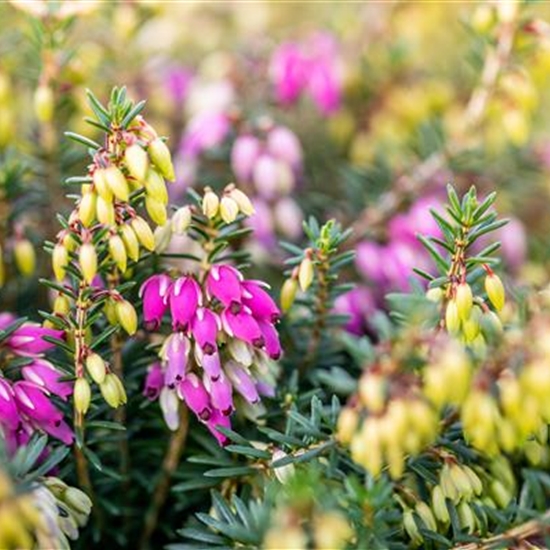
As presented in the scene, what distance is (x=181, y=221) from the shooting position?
1451 mm

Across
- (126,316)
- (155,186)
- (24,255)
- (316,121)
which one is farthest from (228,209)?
(316,121)

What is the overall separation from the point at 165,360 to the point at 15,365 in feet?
0.81

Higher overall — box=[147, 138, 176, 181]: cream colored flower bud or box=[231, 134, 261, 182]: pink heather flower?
box=[231, 134, 261, 182]: pink heather flower

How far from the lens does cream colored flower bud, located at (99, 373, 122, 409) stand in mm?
1396

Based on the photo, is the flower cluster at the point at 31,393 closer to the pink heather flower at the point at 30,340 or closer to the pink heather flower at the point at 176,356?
the pink heather flower at the point at 30,340

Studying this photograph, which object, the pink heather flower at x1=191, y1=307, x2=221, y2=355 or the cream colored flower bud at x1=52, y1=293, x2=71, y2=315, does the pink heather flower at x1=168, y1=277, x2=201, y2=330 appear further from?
the cream colored flower bud at x1=52, y1=293, x2=71, y2=315

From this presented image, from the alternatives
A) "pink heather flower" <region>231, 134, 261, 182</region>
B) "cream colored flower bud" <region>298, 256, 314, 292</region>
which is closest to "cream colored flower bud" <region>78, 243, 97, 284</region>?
"cream colored flower bud" <region>298, 256, 314, 292</region>

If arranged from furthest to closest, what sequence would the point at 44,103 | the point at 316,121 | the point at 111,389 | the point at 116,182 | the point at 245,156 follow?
1. the point at 316,121
2. the point at 245,156
3. the point at 44,103
4. the point at 111,389
5. the point at 116,182

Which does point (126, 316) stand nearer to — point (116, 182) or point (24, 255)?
point (116, 182)

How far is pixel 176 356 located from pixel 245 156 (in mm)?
1016

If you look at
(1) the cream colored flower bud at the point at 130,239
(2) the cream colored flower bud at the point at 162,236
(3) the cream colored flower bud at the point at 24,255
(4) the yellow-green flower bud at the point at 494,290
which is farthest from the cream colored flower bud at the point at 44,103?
(4) the yellow-green flower bud at the point at 494,290

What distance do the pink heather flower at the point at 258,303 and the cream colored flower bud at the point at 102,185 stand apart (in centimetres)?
28

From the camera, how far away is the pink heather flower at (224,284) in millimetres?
1407

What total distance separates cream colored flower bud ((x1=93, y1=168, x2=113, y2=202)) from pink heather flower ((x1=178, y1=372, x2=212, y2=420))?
33 cm
